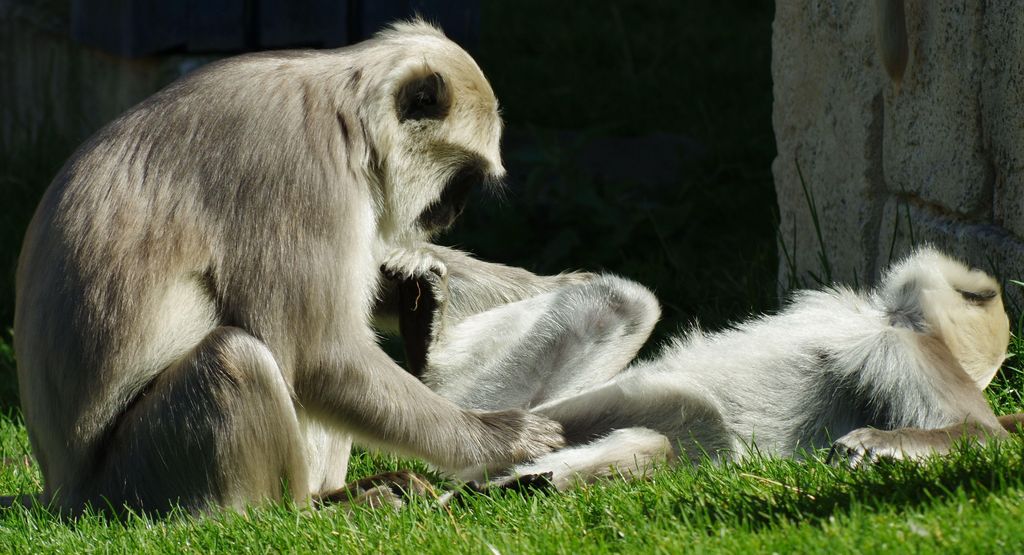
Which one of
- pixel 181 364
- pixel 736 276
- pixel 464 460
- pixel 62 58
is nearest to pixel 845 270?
pixel 736 276

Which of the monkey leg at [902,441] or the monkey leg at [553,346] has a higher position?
the monkey leg at [902,441]

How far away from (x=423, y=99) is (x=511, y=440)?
1.08 meters

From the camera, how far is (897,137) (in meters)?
4.81

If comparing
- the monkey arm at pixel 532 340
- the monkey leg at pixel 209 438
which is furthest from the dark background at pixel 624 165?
the monkey leg at pixel 209 438

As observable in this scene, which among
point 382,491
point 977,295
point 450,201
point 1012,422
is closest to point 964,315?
point 977,295

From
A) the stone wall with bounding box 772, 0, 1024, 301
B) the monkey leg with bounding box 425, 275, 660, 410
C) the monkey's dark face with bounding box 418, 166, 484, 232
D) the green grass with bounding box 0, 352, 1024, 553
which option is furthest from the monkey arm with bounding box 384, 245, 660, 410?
the stone wall with bounding box 772, 0, 1024, 301

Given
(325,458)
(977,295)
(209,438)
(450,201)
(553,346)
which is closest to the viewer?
(209,438)

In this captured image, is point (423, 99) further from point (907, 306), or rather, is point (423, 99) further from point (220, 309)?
point (907, 306)

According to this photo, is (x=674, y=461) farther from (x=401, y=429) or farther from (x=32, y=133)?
(x=32, y=133)

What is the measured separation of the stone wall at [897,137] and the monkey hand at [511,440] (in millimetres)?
1602

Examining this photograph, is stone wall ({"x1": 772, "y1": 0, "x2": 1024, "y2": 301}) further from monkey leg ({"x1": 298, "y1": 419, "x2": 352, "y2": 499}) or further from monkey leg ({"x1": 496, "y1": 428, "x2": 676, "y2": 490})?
monkey leg ({"x1": 298, "y1": 419, "x2": 352, "y2": 499})

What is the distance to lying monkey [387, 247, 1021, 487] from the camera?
12.2 ft

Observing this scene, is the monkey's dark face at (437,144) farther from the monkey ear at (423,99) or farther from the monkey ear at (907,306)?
the monkey ear at (907,306)

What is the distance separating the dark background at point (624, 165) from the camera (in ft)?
22.6
